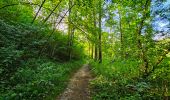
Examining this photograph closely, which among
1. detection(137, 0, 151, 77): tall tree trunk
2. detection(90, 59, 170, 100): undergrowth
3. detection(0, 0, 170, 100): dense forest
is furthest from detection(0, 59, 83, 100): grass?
detection(137, 0, 151, 77): tall tree trunk

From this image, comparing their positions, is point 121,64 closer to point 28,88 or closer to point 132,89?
point 132,89

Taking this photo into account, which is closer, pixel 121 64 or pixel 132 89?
pixel 132 89

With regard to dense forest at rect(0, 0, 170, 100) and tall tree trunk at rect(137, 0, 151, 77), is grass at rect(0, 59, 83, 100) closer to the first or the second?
dense forest at rect(0, 0, 170, 100)

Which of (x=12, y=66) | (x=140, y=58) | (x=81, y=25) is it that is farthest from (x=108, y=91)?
(x=81, y=25)

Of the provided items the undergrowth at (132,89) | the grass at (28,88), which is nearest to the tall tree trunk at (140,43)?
the undergrowth at (132,89)

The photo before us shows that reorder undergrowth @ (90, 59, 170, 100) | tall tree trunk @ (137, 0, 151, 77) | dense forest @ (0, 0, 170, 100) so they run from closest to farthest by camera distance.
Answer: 1. undergrowth @ (90, 59, 170, 100)
2. dense forest @ (0, 0, 170, 100)
3. tall tree trunk @ (137, 0, 151, 77)

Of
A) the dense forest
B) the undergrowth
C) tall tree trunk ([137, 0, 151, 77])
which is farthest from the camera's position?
tall tree trunk ([137, 0, 151, 77])

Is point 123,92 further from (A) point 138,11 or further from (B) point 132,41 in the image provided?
(A) point 138,11

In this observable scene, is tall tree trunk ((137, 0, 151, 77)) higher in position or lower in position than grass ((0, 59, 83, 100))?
higher

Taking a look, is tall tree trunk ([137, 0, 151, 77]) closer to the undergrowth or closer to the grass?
the undergrowth

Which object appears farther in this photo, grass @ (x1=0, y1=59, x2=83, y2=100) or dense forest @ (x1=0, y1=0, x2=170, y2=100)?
dense forest @ (x1=0, y1=0, x2=170, y2=100)

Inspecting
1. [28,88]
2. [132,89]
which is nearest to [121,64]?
[132,89]

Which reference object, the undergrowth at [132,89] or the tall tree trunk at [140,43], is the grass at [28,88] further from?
the tall tree trunk at [140,43]

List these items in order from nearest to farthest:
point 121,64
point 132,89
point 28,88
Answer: point 28,88, point 132,89, point 121,64
